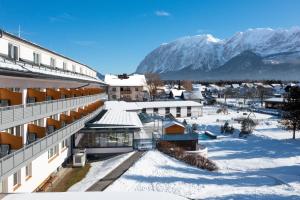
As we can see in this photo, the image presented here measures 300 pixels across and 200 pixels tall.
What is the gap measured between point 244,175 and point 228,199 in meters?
7.87

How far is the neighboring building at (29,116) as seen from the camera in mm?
16891

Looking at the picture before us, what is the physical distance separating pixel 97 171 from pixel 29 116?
13192 mm

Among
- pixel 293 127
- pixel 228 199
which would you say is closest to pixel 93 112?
pixel 228 199

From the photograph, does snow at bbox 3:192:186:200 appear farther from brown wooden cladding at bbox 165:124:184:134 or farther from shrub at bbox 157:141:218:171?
brown wooden cladding at bbox 165:124:184:134

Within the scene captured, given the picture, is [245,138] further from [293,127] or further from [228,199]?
[228,199]

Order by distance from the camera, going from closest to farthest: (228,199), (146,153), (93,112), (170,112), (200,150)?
(228,199) < (146,153) < (200,150) < (93,112) < (170,112)

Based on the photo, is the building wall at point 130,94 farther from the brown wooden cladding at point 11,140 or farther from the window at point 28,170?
the brown wooden cladding at point 11,140

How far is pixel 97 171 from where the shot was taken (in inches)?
1216

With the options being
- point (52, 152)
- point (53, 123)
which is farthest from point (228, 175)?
point (53, 123)

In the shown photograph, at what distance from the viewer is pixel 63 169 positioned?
32.8m

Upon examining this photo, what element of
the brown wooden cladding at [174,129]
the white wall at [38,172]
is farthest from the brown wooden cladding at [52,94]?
the brown wooden cladding at [174,129]

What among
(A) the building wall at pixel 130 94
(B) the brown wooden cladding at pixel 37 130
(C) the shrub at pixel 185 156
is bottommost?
(C) the shrub at pixel 185 156

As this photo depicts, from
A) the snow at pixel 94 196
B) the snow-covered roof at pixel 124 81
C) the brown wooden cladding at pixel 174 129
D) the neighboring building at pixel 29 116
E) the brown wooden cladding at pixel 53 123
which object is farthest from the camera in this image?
the snow-covered roof at pixel 124 81

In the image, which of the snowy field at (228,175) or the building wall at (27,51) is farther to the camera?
the snowy field at (228,175)
